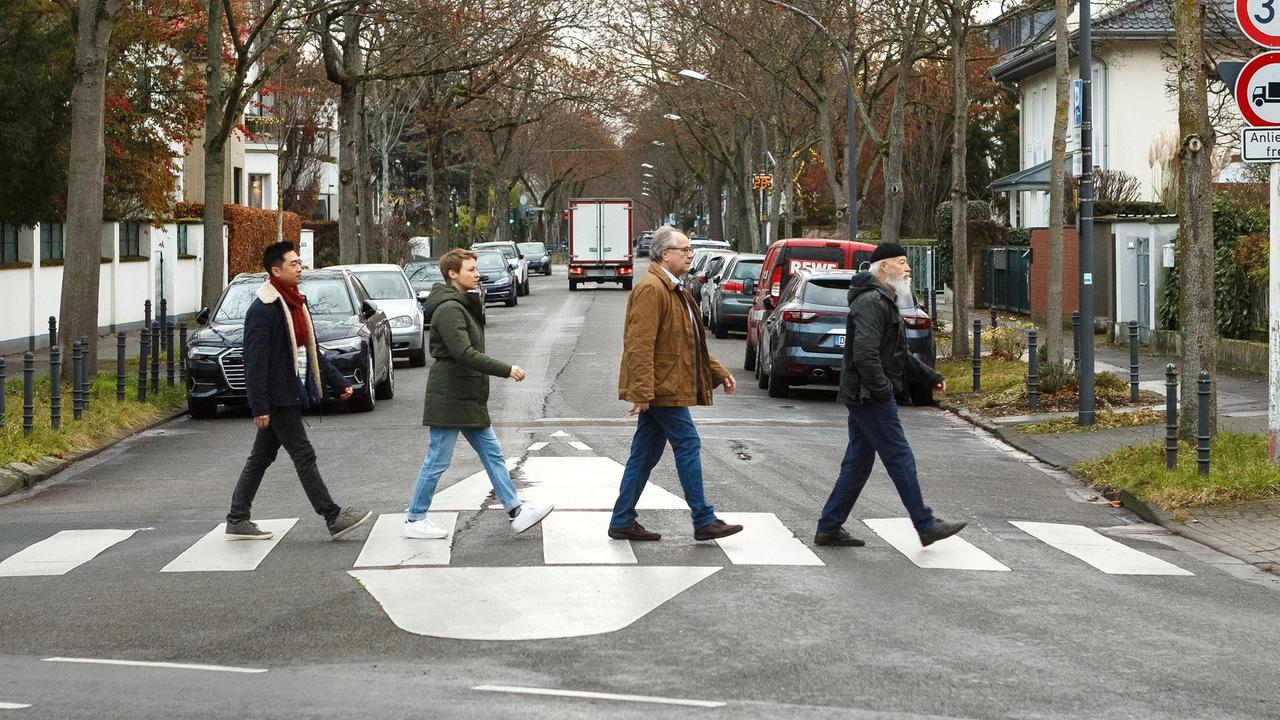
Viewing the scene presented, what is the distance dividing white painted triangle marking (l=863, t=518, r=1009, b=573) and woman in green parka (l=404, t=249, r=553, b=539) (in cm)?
204

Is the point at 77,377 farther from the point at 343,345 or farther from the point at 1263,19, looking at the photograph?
the point at 1263,19

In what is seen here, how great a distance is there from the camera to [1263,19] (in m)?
11.5

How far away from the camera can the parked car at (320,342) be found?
17.6m

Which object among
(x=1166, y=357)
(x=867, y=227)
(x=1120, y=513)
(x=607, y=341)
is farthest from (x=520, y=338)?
(x=867, y=227)

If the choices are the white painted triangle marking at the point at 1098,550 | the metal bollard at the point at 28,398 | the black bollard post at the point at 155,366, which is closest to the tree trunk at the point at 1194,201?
the white painted triangle marking at the point at 1098,550

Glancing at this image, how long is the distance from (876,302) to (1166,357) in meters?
16.7

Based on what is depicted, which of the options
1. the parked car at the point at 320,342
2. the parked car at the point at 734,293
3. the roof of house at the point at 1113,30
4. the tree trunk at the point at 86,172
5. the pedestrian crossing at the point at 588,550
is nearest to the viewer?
the pedestrian crossing at the point at 588,550

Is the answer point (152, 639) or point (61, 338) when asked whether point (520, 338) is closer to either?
point (61, 338)

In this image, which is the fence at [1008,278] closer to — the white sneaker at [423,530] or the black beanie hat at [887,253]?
the black beanie hat at [887,253]

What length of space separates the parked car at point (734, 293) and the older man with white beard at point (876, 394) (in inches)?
869

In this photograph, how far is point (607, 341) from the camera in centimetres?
3047

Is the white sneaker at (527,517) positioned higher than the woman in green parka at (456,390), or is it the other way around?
the woman in green parka at (456,390)

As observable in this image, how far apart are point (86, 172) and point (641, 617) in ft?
43.0

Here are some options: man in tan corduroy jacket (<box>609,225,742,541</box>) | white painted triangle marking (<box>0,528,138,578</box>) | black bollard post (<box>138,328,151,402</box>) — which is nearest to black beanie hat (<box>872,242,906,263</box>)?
man in tan corduroy jacket (<box>609,225,742,541</box>)
